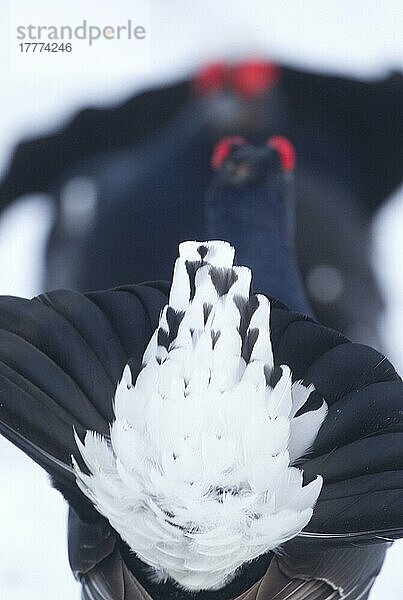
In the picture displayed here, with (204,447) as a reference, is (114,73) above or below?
above

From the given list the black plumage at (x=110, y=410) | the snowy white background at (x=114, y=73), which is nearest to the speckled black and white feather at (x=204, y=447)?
the black plumage at (x=110, y=410)

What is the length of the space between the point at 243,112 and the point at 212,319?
1.15ft

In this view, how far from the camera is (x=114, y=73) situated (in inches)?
59.2

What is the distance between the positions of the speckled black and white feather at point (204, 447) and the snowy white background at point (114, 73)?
185 millimetres

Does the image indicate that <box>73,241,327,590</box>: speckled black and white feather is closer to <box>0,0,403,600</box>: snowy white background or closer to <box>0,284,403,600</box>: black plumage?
<box>0,284,403,600</box>: black plumage

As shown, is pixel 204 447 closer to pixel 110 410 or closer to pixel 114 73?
pixel 110 410

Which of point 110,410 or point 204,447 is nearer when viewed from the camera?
point 204,447

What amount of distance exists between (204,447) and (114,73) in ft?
1.92

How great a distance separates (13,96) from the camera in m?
1.51

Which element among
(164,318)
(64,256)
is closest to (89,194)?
(64,256)

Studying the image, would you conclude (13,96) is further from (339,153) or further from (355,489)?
(355,489)

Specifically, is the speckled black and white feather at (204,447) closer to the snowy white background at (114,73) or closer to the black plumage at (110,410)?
the black plumage at (110,410)

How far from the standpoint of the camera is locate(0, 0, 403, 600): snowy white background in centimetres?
149

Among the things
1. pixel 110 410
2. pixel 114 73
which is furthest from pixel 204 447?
pixel 114 73
